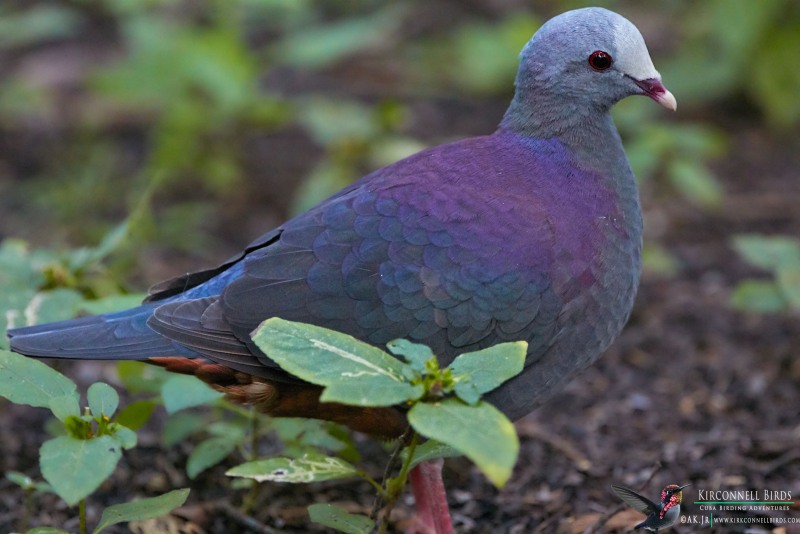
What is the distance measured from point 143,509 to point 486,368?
0.95 meters

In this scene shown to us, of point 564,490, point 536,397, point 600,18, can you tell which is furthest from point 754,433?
point 600,18

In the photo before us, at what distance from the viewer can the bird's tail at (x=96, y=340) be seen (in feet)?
9.59

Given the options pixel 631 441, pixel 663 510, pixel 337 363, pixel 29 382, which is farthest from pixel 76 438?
pixel 631 441

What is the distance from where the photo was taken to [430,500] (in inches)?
125

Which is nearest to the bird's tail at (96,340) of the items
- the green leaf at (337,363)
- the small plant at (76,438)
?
the small plant at (76,438)

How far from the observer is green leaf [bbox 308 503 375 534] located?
8.66ft

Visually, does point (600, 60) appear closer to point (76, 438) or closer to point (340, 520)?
point (340, 520)

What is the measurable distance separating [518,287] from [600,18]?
94 cm

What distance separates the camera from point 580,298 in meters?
2.94

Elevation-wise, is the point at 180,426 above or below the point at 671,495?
above

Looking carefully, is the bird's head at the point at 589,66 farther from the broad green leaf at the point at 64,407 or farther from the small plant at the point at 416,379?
the broad green leaf at the point at 64,407

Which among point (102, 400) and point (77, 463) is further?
point (102, 400)

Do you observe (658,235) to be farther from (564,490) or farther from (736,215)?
(564,490)

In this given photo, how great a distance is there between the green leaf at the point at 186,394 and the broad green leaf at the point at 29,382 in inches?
15.4
